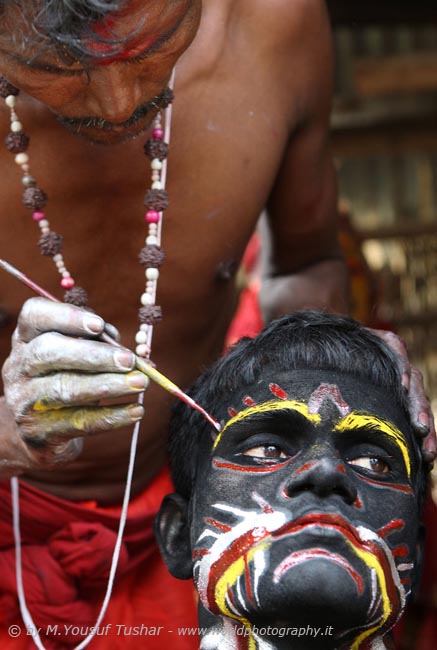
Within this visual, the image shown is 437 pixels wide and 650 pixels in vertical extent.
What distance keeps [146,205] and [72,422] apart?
66 cm

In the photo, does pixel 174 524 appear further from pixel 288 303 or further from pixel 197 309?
pixel 288 303

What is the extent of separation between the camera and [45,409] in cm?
200

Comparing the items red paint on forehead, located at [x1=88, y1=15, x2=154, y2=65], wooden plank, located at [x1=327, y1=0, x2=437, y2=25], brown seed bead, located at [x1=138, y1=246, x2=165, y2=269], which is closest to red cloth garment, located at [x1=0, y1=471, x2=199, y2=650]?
brown seed bead, located at [x1=138, y1=246, x2=165, y2=269]

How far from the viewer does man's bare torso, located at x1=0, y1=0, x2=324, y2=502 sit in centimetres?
250

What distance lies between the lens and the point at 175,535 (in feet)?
7.80

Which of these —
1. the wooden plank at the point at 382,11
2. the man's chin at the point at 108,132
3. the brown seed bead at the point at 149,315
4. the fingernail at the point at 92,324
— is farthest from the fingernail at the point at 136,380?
the wooden plank at the point at 382,11

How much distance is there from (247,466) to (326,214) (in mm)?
1225

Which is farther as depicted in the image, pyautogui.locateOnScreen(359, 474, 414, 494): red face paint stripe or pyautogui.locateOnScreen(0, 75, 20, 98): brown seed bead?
pyautogui.locateOnScreen(0, 75, 20, 98): brown seed bead

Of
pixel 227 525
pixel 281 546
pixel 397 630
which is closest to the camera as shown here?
pixel 281 546

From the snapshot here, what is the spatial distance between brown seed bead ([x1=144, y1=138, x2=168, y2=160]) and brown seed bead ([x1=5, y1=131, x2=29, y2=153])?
0.27 m

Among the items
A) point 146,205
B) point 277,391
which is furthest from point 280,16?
point 277,391

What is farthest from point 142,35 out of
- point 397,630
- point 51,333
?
point 397,630

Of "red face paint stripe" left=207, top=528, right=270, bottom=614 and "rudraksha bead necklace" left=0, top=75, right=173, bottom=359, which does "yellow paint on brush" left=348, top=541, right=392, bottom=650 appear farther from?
"rudraksha bead necklace" left=0, top=75, right=173, bottom=359

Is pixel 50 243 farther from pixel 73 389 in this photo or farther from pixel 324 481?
pixel 324 481
